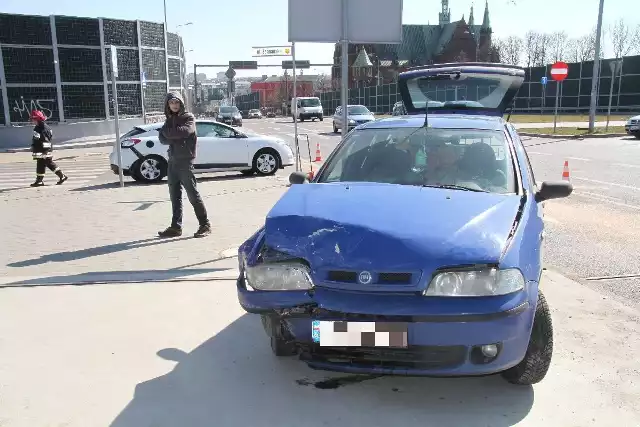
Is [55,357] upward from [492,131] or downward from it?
downward

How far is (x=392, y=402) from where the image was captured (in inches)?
134

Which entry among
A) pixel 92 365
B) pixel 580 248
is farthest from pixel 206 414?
pixel 580 248

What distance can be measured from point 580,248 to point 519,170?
126 inches

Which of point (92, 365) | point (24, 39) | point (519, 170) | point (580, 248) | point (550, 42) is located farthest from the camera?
point (550, 42)

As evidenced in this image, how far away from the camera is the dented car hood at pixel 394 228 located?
10.1 feet

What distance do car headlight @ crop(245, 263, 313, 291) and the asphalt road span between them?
10.7 ft

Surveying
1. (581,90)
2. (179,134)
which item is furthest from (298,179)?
(581,90)

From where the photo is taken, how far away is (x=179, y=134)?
7133 millimetres

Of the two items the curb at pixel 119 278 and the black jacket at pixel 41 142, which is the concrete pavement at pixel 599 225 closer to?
the curb at pixel 119 278

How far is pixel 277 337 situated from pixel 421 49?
347ft

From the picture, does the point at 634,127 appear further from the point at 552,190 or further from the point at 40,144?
the point at 552,190

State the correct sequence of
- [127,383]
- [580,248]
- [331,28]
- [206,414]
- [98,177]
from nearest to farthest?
[206,414]
[127,383]
[580,248]
[331,28]
[98,177]

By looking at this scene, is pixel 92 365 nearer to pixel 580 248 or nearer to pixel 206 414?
pixel 206 414

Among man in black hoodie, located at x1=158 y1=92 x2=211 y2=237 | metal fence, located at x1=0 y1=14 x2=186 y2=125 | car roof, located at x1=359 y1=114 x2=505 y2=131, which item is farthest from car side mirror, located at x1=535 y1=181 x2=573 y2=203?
metal fence, located at x1=0 y1=14 x2=186 y2=125
